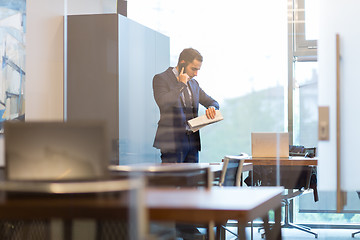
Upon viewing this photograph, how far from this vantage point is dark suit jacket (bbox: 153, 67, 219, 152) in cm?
590

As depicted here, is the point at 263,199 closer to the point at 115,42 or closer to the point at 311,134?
the point at 311,134

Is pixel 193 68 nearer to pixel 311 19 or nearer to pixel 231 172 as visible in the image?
pixel 311 19

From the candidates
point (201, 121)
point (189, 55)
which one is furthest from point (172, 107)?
point (189, 55)

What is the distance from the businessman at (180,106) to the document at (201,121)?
3 cm

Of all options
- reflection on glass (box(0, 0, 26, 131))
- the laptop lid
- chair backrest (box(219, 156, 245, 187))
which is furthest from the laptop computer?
the laptop lid

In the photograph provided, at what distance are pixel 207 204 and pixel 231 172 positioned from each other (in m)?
1.87

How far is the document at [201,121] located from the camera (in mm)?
5887

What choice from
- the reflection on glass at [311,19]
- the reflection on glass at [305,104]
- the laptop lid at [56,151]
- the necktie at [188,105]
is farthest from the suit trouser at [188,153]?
the laptop lid at [56,151]

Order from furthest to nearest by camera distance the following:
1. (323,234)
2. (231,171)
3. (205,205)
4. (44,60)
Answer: (44,60)
(323,234)
(231,171)
(205,205)

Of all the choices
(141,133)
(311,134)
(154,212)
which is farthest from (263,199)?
(141,133)

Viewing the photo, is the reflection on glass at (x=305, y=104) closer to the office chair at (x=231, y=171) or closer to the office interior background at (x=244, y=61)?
the office interior background at (x=244, y=61)

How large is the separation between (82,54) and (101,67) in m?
0.28

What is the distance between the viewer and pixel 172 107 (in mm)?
5965

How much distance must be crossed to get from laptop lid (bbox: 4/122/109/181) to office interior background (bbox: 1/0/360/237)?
326cm
